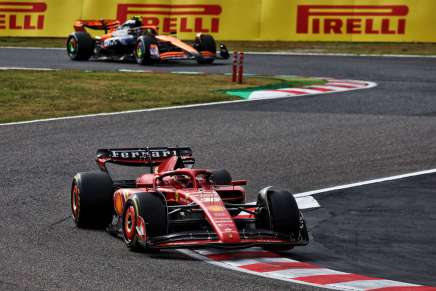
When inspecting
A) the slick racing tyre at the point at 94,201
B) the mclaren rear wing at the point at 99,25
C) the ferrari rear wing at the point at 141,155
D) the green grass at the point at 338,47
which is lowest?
the slick racing tyre at the point at 94,201

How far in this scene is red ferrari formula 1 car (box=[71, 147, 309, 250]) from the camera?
9398 mm

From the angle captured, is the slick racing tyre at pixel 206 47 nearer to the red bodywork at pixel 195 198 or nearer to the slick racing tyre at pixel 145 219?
the red bodywork at pixel 195 198

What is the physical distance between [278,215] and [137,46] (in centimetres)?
2061

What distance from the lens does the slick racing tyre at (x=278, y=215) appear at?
977cm

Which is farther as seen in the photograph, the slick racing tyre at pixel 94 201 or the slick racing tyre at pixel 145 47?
the slick racing tyre at pixel 145 47

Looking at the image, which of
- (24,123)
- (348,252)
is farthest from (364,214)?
(24,123)

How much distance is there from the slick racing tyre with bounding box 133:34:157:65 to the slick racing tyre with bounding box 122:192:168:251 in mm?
20077

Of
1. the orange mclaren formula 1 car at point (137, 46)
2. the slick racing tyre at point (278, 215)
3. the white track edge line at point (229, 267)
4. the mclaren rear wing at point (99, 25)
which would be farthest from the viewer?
the mclaren rear wing at point (99, 25)

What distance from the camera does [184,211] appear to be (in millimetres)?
9836

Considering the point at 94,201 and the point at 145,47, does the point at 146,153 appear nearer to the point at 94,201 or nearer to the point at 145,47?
the point at 94,201

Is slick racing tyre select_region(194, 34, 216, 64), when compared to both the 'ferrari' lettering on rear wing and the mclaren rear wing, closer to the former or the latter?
the mclaren rear wing

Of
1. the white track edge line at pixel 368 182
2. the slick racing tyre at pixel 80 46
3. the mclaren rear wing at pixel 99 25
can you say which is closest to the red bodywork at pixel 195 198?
the white track edge line at pixel 368 182

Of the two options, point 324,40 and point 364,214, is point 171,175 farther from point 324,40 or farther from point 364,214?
point 324,40

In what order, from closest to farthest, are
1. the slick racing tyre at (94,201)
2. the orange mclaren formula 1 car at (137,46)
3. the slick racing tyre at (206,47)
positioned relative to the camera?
1. the slick racing tyre at (94,201)
2. the orange mclaren formula 1 car at (137,46)
3. the slick racing tyre at (206,47)
